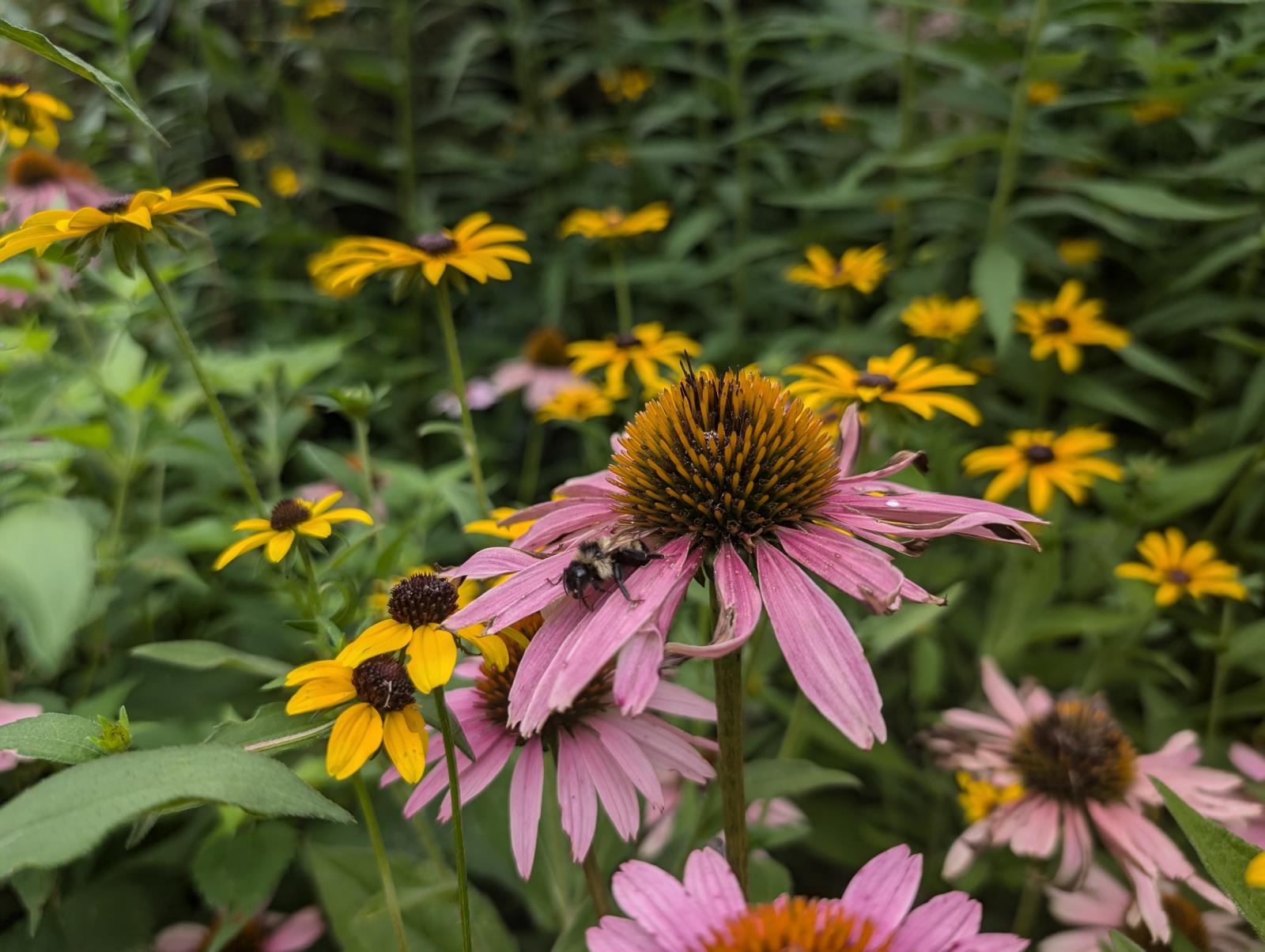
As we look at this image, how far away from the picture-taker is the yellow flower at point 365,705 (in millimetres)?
→ 637

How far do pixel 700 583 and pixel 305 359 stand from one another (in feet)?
3.69

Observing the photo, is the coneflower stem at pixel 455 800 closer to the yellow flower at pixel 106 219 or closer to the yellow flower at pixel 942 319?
the yellow flower at pixel 106 219

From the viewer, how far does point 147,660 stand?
1.22 metres

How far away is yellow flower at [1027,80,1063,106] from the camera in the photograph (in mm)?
1941

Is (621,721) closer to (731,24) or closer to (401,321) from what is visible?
(401,321)

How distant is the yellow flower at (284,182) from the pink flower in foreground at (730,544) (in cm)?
234

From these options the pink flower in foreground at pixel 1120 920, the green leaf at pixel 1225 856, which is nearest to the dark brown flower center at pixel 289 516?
the green leaf at pixel 1225 856

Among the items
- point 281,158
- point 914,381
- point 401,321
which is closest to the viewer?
point 914,381

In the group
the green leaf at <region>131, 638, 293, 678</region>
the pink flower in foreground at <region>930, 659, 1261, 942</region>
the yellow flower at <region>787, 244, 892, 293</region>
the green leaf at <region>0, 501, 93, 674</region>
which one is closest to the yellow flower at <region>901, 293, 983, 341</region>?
the yellow flower at <region>787, 244, 892, 293</region>

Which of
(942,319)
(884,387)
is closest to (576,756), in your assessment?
(884,387)

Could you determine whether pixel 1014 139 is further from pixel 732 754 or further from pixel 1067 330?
pixel 732 754

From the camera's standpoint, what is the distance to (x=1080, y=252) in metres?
1.82

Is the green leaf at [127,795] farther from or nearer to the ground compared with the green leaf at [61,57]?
nearer to the ground

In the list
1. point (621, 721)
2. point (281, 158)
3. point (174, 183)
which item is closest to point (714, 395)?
point (621, 721)
